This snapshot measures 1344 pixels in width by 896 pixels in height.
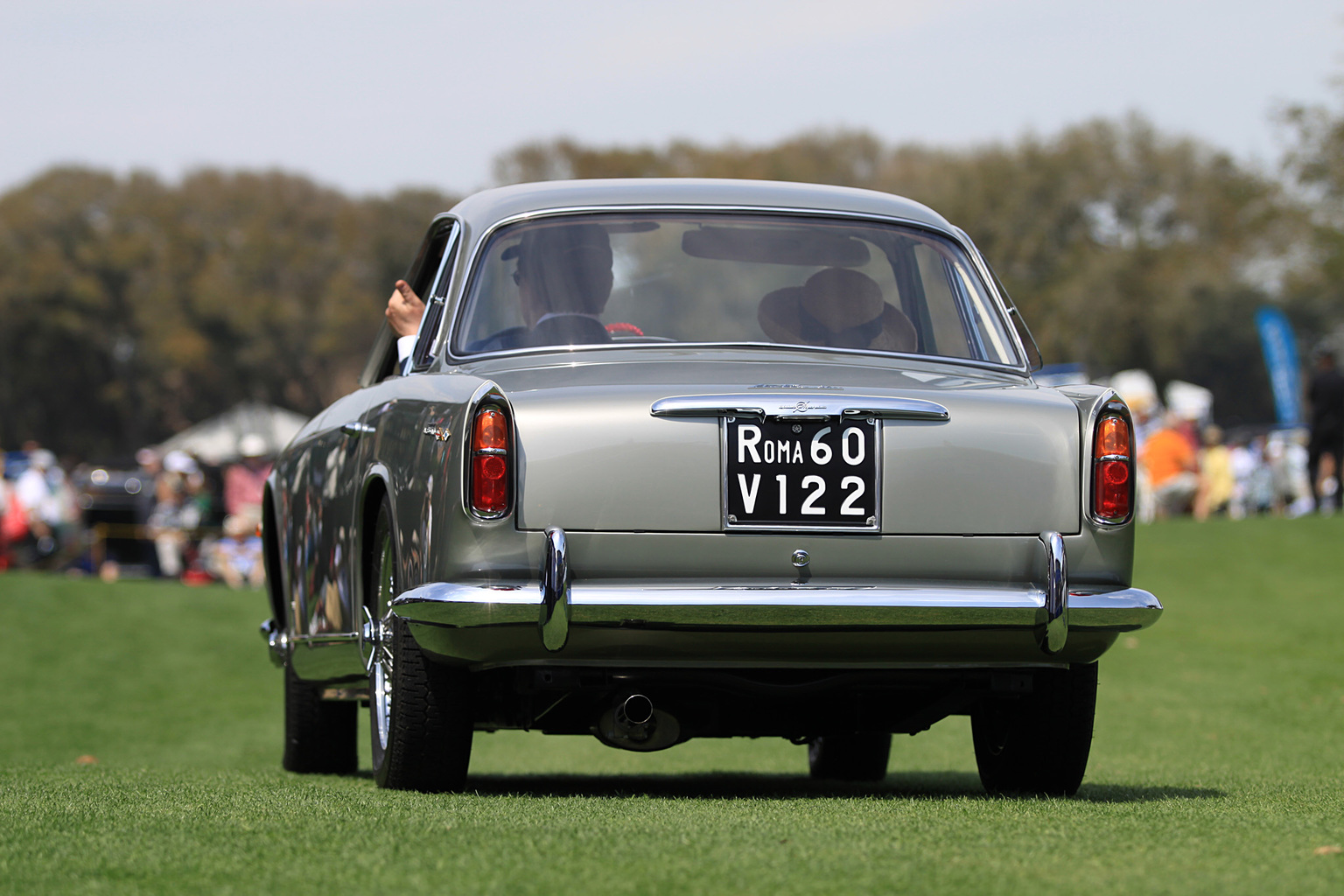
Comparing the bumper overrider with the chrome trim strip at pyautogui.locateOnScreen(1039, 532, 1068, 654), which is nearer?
the bumper overrider

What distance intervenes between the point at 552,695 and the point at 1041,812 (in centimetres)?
149

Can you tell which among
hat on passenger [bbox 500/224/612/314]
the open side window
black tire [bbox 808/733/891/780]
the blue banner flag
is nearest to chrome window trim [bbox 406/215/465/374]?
the open side window

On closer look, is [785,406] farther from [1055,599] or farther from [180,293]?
[180,293]

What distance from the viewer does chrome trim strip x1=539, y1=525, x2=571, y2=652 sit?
4766mm

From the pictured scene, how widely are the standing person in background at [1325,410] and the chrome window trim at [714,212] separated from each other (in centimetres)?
1944

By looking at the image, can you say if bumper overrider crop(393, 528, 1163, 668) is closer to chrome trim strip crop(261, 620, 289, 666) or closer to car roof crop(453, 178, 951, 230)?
car roof crop(453, 178, 951, 230)

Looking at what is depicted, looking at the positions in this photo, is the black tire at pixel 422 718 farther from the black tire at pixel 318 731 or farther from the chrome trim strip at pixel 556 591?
the black tire at pixel 318 731

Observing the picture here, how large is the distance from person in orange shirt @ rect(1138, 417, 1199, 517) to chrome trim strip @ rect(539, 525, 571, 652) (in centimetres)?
2235

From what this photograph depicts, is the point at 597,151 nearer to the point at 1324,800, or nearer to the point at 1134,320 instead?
the point at 1134,320

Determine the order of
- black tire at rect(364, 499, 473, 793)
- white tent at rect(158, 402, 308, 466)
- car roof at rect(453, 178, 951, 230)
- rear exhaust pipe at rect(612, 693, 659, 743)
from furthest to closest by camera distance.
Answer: white tent at rect(158, 402, 308, 466) < car roof at rect(453, 178, 951, 230) < rear exhaust pipe at rect(612, 693, 659, 743) < black tire at rect(364, 499, 473, 793)

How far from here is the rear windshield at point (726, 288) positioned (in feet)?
19.0

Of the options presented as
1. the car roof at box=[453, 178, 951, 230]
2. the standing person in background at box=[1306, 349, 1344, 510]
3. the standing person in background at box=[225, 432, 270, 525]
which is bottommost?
the standing person in background at box=[225, 432, 270, 525]

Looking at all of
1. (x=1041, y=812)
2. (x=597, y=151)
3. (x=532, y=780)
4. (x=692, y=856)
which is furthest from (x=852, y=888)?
(x=597, y=151)

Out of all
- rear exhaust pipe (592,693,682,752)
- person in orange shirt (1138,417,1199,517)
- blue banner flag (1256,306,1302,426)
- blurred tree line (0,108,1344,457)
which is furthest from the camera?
blurred tree line (0,108,1344,457)
